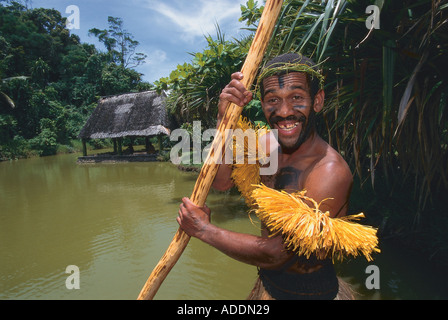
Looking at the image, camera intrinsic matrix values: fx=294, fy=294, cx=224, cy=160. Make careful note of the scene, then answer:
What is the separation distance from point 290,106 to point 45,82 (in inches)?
1338

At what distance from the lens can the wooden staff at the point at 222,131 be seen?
3.97 ft

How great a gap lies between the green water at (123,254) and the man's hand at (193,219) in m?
2.40

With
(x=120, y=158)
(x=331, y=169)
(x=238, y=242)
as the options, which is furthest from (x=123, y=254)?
(x=120, y=158)

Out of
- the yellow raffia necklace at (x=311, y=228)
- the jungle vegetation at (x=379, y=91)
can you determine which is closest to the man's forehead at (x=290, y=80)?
the yellow raffia necklace at (x=311, y=228)

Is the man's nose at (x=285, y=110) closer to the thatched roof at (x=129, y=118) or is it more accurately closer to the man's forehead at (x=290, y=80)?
the man's forehead at (x=290, y=80)

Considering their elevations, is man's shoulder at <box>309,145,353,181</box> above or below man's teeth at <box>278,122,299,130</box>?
below

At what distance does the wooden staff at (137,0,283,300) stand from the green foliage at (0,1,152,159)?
2292cm

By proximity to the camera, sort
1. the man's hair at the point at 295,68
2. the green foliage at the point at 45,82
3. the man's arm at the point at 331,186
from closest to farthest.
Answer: the man's arm at the point at 331,186 < the man's hair at the point at 295,68 < the green foliage at the point at 45,82

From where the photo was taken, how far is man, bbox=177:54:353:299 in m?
Result: 1.18

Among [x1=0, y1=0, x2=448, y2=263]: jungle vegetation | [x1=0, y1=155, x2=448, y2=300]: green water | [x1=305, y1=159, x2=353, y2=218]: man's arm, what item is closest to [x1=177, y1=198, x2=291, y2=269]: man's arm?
[x1=305, y1=159, x2=353, y2=218]: man's arm

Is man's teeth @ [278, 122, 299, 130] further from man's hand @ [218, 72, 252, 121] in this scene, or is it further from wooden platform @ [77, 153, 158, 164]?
wooden platform @ [77, 153, 158, 164]

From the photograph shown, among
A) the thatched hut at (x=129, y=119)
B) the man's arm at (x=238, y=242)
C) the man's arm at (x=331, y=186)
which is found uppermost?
the thatched hut at (x=129, y=119)

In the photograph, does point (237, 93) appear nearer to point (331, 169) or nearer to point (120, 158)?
point (331, 169)

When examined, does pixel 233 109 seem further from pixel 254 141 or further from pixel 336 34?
pixel 336 34
